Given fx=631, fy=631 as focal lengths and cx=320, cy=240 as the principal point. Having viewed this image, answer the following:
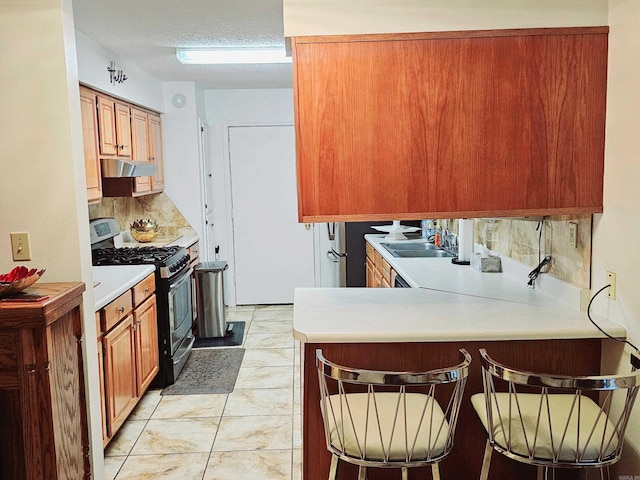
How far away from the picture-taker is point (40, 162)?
2.57m

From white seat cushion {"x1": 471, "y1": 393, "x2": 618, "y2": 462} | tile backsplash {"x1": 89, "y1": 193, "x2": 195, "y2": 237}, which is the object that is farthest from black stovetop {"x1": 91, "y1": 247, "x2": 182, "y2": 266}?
white seat cushion {"x1": 471, "y1": 393, "x2": 618, "y2": 462}

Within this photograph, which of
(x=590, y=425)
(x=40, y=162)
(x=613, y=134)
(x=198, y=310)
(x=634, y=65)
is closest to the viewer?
(x=590, y=425)

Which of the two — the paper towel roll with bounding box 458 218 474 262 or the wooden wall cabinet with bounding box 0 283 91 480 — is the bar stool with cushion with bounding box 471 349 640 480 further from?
the paper towel roll with bounding box 458 218 474 262

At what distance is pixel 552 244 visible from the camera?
2.94 m

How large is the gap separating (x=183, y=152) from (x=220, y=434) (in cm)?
326

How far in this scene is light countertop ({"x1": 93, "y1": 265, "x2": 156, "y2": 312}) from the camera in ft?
10.5

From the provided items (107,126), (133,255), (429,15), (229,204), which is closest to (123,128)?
(107,126)

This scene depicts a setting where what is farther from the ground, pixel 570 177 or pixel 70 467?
pixel 570 177

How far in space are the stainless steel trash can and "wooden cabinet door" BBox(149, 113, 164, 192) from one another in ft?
2.94

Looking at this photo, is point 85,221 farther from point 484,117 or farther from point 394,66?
point 484,117

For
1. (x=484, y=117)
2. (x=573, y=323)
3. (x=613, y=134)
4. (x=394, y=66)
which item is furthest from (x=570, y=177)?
(x=394, y=66)

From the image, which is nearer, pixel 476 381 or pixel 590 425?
pixel 590 425

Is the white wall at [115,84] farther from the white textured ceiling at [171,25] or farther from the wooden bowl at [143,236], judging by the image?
the wooden bowl at [143,236]

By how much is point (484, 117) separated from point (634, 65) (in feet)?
1.78
